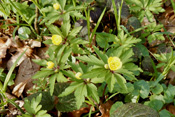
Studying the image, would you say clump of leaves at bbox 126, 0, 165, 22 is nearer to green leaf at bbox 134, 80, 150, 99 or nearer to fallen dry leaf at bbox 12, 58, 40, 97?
green leaf at bbox 134, 80, 150, 99

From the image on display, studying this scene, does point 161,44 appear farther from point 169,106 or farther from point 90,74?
point 90,74

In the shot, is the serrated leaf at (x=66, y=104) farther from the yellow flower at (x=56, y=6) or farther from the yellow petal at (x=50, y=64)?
the yellow flower at (x=56, y=6)

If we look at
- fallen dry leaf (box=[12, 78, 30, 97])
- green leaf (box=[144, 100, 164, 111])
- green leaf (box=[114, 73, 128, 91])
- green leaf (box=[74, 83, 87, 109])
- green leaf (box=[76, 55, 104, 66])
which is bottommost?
green leaf (box=[144, 100, 164, 111])

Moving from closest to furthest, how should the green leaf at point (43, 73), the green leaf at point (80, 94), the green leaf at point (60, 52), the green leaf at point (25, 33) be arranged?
the green leaf at point (80, 94) < the green leaf at point (43, 73) < the green leaf at point (60, 52) < the green leaf at point (25, 33)

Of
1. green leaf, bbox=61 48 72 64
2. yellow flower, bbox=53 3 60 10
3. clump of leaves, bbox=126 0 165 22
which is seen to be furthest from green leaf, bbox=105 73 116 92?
clump of leaves, bbox=126 0 165 22

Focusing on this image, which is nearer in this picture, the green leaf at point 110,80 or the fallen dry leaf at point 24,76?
the green leaf at point 110,80

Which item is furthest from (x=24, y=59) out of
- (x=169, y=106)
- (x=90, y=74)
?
(x=169, y=106)

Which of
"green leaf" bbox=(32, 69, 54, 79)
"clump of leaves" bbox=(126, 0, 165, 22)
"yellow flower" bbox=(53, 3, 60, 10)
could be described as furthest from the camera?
"clump of leaves" bbox=(126, 0, 165, 22)

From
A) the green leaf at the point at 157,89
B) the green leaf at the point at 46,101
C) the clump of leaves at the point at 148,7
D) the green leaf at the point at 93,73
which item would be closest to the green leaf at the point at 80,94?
the green leaf at the point at 93,73

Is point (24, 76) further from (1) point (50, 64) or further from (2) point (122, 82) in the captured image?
(2) point (122, 82)
